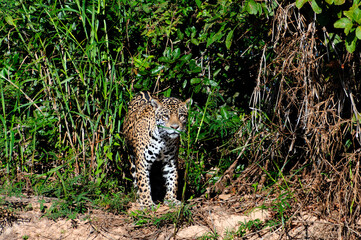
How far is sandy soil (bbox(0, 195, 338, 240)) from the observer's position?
4.90 metres

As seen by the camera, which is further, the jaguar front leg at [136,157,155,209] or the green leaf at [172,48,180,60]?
the green leaf at [172,48,180,60]

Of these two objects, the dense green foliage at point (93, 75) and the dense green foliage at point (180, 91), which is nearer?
the dense green foliage at point (180, 91)

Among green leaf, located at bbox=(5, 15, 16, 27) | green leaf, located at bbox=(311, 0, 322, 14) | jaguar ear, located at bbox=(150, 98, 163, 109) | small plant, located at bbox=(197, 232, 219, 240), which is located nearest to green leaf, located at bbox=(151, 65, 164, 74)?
jaguar ear, located at bbox=(150, 98, 163, 109)

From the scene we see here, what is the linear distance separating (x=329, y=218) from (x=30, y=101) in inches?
142

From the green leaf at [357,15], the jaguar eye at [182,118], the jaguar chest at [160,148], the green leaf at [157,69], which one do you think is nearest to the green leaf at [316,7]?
the green leaf at [357,15]

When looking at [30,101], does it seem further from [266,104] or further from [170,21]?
[266,104]

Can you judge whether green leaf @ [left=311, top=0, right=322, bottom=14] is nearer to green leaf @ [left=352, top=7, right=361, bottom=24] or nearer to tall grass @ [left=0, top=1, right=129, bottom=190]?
green leaf @ [left=352, top=7, right=361, bottom=24]

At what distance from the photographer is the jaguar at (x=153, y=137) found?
18.0 ft

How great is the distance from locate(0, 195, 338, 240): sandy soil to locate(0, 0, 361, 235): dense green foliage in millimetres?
199

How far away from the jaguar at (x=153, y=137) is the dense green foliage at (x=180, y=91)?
0.20m

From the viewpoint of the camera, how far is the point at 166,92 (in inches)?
257

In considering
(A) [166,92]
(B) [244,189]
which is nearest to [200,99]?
(A) [166,92]

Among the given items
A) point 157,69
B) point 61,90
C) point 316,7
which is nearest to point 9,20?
point 61,90

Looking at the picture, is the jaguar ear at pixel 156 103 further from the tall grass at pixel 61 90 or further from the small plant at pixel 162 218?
the small plant at pixel 162 218
